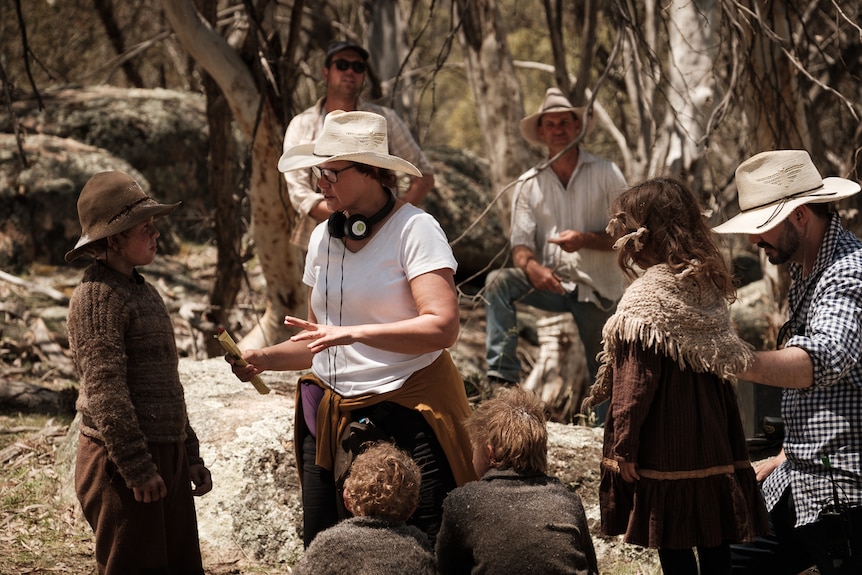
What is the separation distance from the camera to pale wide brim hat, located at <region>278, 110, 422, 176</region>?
11.7 feet

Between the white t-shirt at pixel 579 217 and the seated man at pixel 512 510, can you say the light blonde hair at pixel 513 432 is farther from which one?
the white t-shirt at pixel 579 217

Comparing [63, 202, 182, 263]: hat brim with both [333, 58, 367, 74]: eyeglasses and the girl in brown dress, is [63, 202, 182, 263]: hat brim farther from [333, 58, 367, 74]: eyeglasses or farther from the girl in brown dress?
[333, 58, 367, 74]: eyeglasses

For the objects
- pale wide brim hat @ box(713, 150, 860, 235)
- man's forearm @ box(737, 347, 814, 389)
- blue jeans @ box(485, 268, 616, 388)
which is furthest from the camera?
blue jeans @ box(485, 268, 616, 388)

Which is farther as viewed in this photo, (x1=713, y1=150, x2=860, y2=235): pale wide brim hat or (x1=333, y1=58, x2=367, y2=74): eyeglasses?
(x1=333, y1=58, x2=367, y2=74): eyeglasses

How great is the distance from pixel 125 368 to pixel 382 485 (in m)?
0.95

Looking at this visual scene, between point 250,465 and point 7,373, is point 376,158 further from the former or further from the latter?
point 7,373

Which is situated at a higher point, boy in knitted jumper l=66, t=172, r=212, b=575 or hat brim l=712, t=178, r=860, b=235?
hat brim l=712, t=178, r=860, b=235

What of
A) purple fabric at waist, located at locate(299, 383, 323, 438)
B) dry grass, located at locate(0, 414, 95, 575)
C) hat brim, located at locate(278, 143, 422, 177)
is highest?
hat brim, located at locate(278, 143, 422, 177)

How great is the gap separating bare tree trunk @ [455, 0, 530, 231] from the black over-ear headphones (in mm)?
5109

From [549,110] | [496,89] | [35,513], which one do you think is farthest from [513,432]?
[496,89]

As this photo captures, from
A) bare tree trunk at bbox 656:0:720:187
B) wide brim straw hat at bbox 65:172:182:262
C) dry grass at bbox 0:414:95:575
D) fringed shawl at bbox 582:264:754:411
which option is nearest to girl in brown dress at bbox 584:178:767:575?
fringed shawl at bbox 582:264:754:411

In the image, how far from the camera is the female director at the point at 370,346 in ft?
11.5

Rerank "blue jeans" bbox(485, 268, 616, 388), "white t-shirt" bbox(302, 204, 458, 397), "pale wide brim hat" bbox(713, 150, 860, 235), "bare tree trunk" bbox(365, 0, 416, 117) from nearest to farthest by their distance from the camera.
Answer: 1. "pale wide brim hat" bbox(713, 150, 860, 235)
2. "white t-shirt" bbox(302, 204, 458, 397)
3. "blue jeans" bbox(485, 268, 616, 388)
4. "bare tree trunk" bbox(365, 0, 416, 117)

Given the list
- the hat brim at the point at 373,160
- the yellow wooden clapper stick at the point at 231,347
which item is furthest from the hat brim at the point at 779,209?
the yellow wooden clapper stick at the point at 231,347
